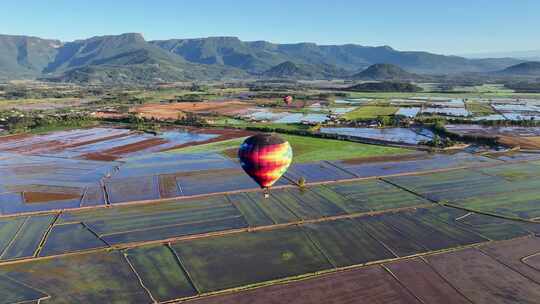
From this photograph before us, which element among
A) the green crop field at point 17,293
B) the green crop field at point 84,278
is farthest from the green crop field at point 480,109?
the green crop field at point 17,293

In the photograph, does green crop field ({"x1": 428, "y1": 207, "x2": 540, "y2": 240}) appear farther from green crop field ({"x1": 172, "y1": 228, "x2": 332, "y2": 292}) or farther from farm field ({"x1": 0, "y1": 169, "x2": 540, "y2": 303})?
green crop field ({"x1": 172, "y1": 228, "x2": 332, "y2": 292})

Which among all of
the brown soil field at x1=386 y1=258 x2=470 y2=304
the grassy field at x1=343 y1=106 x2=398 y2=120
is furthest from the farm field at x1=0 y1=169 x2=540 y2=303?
the grassy field at x1=343 y1=106 x2=398 y2=120

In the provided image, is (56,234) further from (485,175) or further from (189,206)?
(485,175)

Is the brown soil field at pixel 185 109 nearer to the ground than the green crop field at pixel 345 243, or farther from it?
farther from it

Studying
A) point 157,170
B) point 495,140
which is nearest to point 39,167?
point 157,170

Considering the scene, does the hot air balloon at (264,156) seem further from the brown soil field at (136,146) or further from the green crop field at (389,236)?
the brown soil field at (136,146)
